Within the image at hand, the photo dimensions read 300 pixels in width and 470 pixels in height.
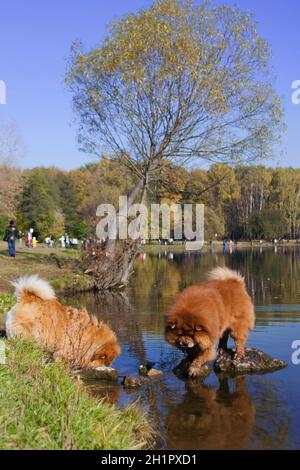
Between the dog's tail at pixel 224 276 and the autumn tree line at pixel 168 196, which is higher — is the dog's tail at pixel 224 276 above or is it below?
below

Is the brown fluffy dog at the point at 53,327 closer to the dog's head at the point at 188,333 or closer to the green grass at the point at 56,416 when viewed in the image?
the green grass at the point at 56,416

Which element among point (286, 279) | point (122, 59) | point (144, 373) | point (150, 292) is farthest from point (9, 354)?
point (286, 279)

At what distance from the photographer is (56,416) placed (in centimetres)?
522

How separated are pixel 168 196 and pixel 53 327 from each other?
18.4 m

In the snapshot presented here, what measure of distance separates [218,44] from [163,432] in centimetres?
2056

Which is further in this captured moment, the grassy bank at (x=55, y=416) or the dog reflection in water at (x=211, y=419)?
the dog reflection in water at (x=211, y=419)

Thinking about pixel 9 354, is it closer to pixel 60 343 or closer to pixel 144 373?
pixel 60 343

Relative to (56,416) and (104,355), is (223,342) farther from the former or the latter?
(56,416)

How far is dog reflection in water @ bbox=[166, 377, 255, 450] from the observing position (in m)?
5.74

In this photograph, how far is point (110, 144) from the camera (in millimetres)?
25188

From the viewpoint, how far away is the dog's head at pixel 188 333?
299 inches

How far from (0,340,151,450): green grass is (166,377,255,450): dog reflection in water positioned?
1.57 ft

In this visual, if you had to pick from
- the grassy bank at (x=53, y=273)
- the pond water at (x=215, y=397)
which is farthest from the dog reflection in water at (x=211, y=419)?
the grassy bank at (x=53, y=273)
